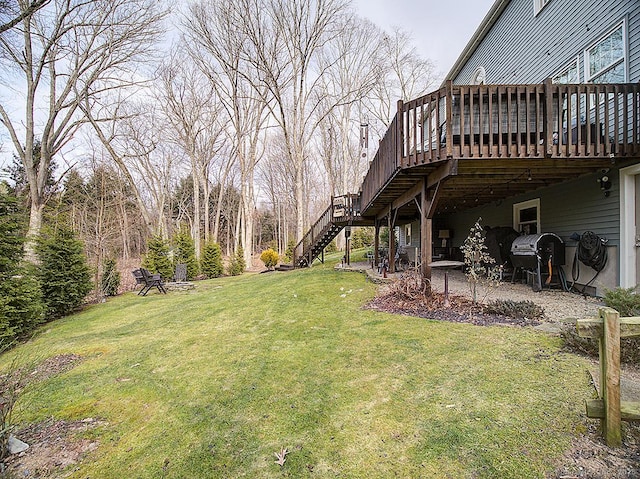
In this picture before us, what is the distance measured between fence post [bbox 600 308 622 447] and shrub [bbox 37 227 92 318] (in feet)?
34.9

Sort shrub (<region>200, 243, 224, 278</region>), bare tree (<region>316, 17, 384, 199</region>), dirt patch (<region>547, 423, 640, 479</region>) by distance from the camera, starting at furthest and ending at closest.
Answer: bare tree (<region>316, 17, 384, 199</region>) → shrub (<region>200, 243, 224, 278</region>) → dirt patch (<region>547, 423, 640, 479</region>)

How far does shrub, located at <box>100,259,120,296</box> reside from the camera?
11180mm

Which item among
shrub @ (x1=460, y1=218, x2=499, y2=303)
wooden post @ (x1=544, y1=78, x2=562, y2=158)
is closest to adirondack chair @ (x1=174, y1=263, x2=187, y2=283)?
shrub @ (x1=460, y1=218, x2=499, y2=303)

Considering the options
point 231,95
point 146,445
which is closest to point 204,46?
point 231,95

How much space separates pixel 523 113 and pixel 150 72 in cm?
1504

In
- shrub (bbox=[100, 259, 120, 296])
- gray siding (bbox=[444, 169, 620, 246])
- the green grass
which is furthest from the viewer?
shrub (bbox=[100, 259, 120, 296])

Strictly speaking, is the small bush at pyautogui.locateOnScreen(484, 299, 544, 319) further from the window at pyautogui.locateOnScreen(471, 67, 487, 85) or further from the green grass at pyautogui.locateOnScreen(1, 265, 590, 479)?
the window at pyautogui.locateOnScreen(471, 67, 487, 85)

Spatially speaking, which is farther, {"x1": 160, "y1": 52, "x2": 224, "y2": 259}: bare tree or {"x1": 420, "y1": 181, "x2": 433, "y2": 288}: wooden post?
{"x1": 160, "y1": 52, "x2": 224, "y2": 259}: bare tree

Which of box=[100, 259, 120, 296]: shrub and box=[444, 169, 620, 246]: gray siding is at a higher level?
box=[444, 169, 620, 246]: gray siding

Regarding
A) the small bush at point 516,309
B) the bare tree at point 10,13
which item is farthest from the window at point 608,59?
the bare tree at point 10,13

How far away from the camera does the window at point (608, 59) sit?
5.52 m

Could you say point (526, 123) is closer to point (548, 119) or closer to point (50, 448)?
point (548, 119)

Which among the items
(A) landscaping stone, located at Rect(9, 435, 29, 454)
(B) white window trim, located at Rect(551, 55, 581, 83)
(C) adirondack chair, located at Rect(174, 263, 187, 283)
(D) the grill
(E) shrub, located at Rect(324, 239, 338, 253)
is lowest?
(A) landscaping stone, located at Rect(9, 435, 29, 454)

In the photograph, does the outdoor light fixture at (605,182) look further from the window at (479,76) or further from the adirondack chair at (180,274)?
the adirondack chair at (180,274)
